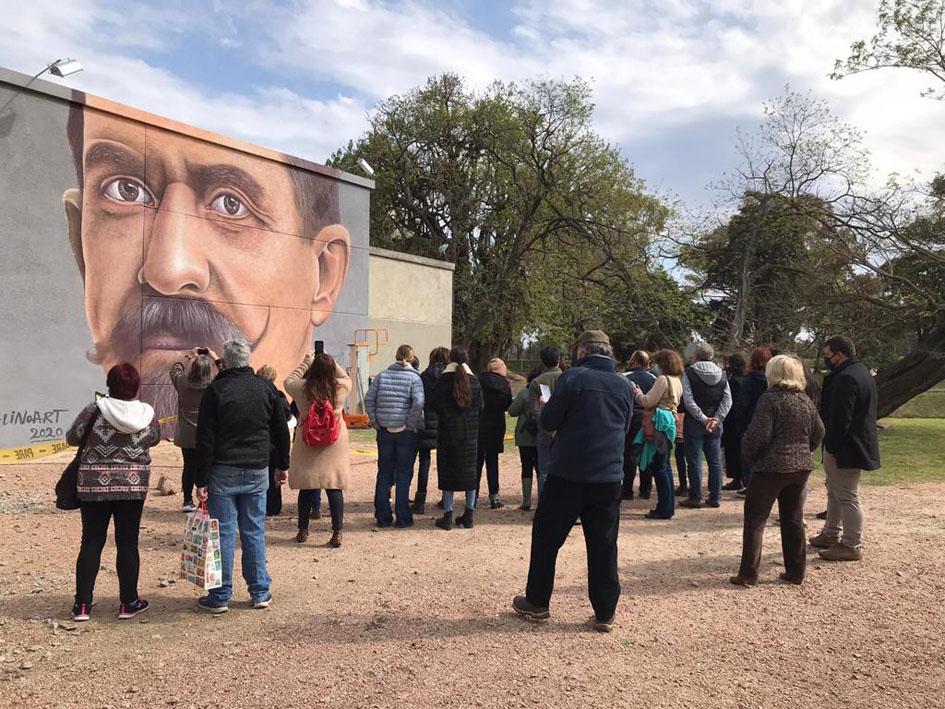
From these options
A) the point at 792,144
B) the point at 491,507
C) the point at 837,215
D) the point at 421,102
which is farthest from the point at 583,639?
the point at 421,102

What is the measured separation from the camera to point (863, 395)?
18.9ft

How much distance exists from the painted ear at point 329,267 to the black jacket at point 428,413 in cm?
1076

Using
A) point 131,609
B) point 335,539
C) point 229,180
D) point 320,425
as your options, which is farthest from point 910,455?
point 229,180

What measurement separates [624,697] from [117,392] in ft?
11.1

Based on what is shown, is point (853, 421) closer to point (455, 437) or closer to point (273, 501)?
point (455, 437)

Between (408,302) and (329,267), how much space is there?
18.4 ft

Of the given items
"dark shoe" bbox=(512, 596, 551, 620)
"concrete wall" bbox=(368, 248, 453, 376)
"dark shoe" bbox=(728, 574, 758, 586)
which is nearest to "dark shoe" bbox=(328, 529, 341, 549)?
"dark shoe" bbox=(512, 596, 551, 620)

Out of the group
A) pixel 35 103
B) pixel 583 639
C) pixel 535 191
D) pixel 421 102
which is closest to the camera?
pixel 583 639

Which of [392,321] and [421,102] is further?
[421,102]

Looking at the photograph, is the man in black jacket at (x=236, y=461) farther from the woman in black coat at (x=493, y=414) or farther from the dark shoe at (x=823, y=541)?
the dark shoe at (x=823, y=541)

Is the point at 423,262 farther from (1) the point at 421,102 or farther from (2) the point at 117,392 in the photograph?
(2) the point at 117,392

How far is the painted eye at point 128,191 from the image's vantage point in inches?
517

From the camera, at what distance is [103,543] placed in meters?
4.46

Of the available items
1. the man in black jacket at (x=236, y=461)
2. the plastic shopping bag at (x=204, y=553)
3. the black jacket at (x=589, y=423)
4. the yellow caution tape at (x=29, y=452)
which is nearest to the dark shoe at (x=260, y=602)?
the man in black jacket at (x=236, y=461)
